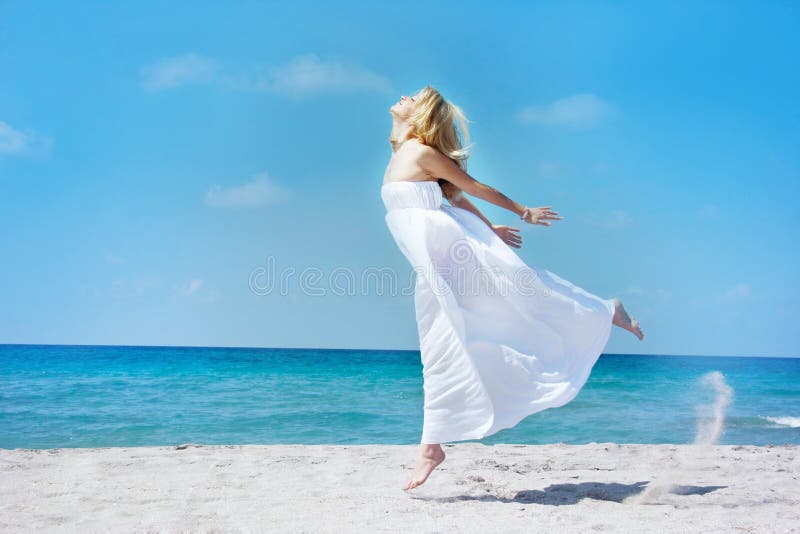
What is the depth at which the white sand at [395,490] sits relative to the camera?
3.04 meters

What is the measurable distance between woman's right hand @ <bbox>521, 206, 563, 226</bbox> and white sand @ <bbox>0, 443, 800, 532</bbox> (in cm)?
150

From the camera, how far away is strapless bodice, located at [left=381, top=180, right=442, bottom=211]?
372 centimetres

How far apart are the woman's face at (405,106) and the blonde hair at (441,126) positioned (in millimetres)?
36

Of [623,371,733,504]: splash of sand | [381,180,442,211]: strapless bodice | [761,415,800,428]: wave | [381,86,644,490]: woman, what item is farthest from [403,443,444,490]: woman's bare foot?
[761,415,800,428]: wave

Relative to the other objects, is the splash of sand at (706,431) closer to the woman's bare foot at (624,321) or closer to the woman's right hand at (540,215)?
the woman's bare foot at (624,321)

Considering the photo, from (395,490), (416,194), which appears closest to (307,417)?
(395,490)

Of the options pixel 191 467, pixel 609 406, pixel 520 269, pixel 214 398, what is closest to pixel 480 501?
pixel 520 269

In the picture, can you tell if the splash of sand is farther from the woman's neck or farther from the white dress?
the woman's neck

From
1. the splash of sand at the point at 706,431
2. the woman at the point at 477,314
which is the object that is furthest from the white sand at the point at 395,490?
the woman at the point at 477,314

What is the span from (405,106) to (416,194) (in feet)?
1.95

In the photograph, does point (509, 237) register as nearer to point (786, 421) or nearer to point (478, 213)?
point (478, 213)

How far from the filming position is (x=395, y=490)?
3.86 metres

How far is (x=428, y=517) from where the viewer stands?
312 cm

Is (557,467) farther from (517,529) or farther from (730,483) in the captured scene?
(517,529)
